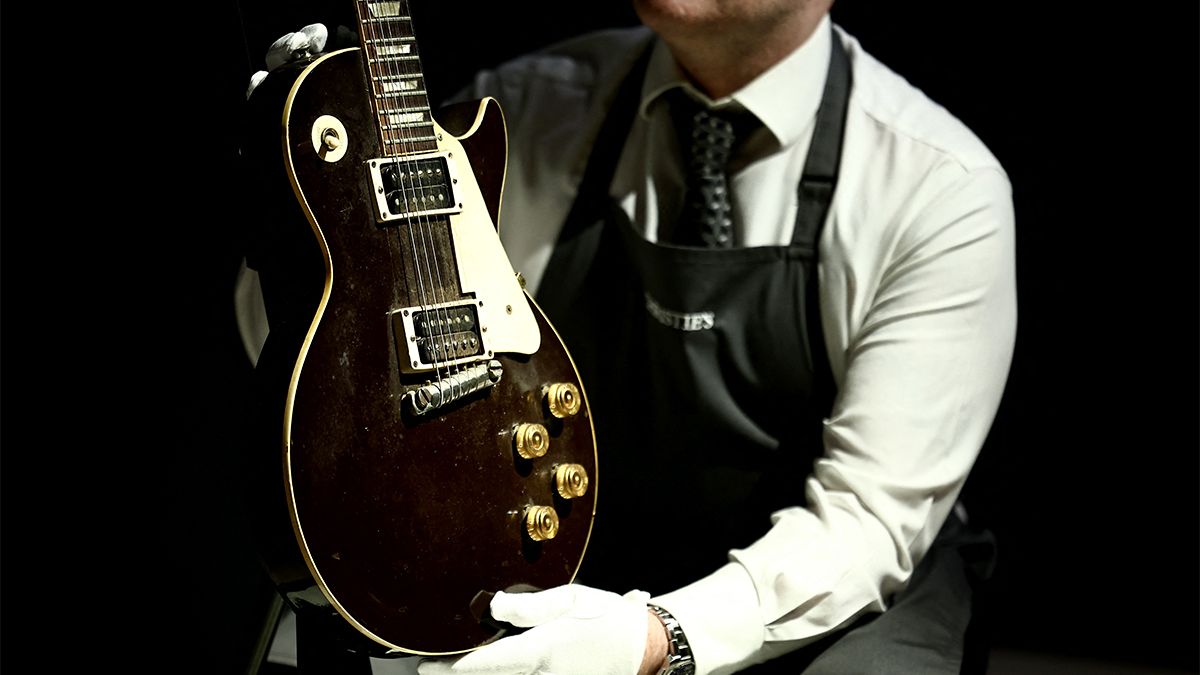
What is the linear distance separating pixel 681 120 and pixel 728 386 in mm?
320

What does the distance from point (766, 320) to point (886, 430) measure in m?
0.19

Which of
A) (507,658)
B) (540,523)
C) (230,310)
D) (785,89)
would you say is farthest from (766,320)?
→ (230,310)

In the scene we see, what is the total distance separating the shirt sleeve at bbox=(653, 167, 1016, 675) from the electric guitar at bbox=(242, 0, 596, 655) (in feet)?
0.62

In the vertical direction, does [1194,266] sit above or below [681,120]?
below

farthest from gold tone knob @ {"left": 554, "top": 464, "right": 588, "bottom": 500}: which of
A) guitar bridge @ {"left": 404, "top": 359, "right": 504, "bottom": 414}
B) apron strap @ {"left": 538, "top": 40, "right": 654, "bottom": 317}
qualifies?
apron strap @ {"left": 538, "top": 40, "right": 654, "bottom": 317}

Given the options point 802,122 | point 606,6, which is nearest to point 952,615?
point 802,122

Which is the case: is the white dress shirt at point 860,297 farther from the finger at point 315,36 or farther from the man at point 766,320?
the finger at point 315,36

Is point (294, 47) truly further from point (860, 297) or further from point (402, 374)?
point (860, 297)

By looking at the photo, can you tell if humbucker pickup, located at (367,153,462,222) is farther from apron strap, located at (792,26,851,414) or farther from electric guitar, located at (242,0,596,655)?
apron strap, located at (792,26,851,414)

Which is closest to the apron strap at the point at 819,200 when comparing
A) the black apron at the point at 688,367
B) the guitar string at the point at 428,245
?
the black apron at the point at 688,367

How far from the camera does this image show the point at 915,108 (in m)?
1.38

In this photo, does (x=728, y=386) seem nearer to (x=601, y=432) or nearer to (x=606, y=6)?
(x=601, y=432)

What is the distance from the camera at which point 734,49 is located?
131 centimetres

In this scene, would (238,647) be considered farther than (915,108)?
Yes
